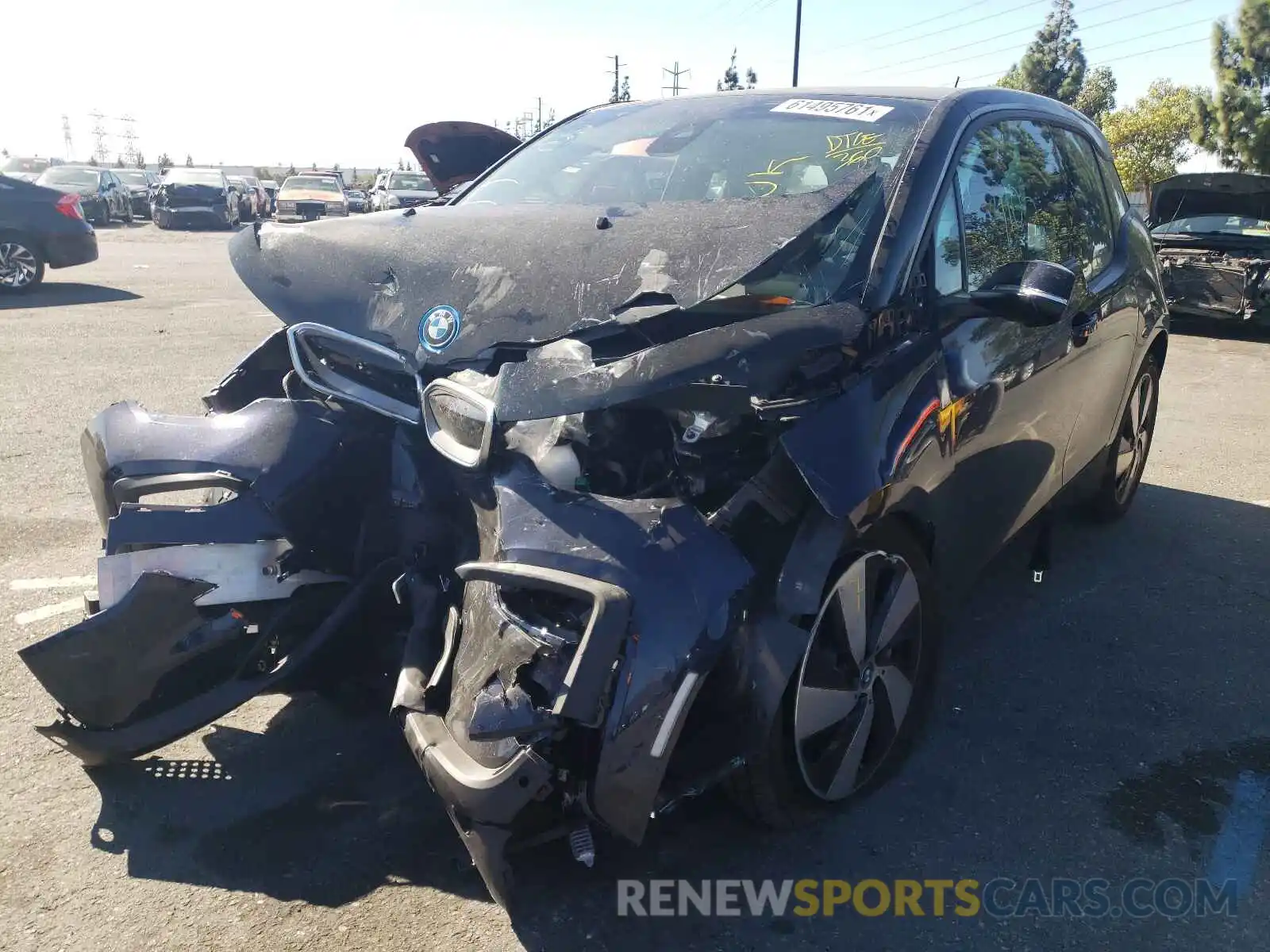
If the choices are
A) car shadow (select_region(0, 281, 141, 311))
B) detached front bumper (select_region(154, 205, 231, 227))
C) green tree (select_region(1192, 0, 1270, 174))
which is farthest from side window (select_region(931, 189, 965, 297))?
green tree (select_region(1192, 0, 1270, 174))

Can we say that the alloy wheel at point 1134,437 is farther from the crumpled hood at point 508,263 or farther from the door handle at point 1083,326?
the crumpled hood at point 508,263

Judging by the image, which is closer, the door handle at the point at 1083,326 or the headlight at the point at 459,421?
the headlight at the point at 459,421

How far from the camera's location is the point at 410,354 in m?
2.81

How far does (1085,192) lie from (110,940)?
415 cm

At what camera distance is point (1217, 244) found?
11.9 metres

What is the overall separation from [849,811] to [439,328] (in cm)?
172

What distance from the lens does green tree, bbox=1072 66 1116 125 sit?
55781mm

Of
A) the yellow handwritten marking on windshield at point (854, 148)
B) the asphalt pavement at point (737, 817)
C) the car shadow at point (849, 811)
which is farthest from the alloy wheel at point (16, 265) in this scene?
the yellow handwritten marking on windshield at point (854, 148)

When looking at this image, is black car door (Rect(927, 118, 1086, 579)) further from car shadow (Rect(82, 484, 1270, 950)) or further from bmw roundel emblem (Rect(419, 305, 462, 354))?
bmw roundel emblem (Rect(419, 305, 462, 354))

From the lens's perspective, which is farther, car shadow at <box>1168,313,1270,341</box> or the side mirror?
car shadow at <box>1168,313,1270,341</box>

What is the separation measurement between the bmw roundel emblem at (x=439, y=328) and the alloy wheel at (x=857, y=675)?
1.22m

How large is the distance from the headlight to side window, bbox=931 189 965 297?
128 cm

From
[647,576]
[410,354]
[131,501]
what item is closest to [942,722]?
[647,576]

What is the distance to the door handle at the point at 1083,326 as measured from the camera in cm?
363
